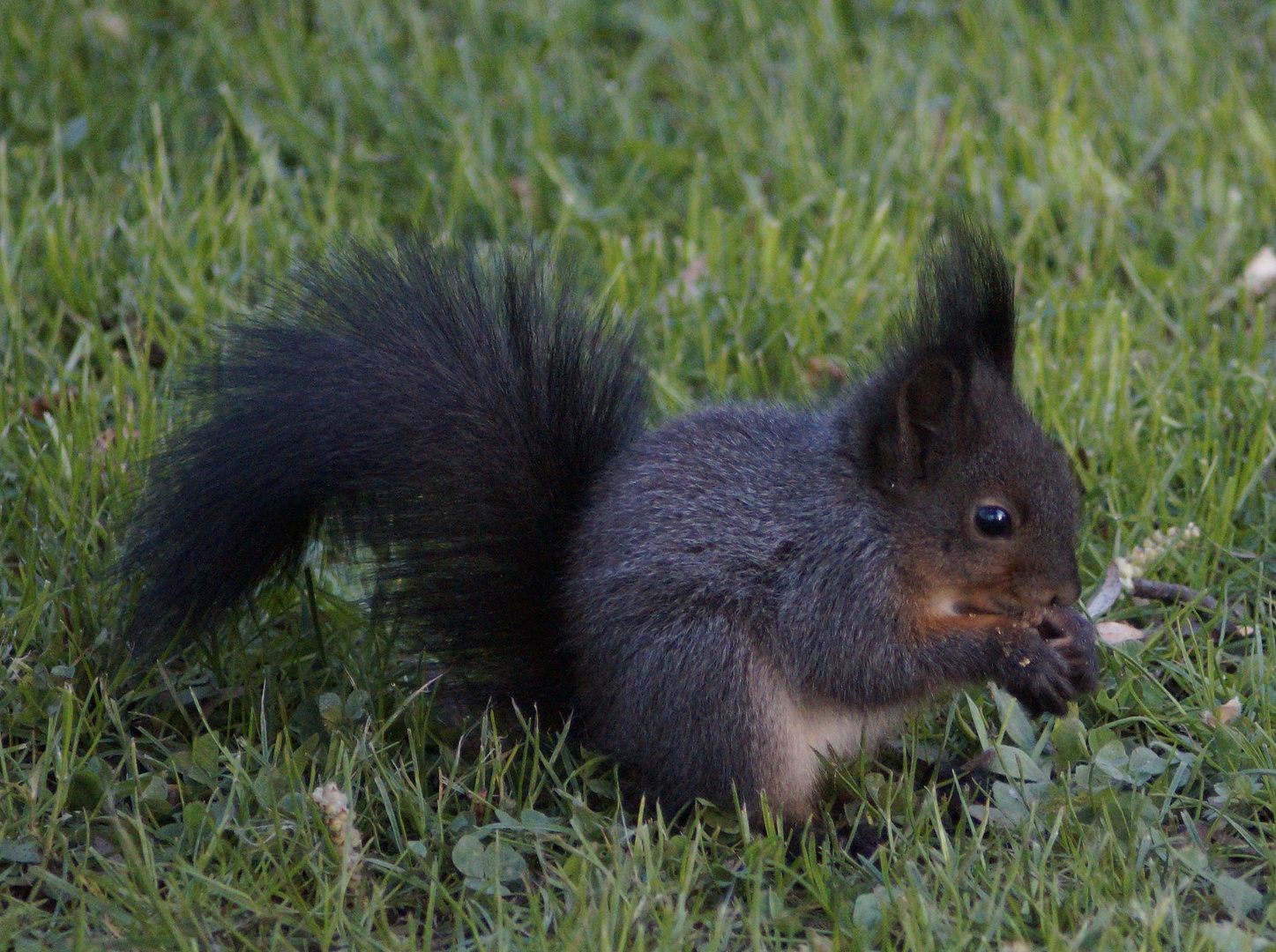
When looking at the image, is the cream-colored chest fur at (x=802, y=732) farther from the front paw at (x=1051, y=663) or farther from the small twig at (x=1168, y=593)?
the small twig at (x=1168, y=593)

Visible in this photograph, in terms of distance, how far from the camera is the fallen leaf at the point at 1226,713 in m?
2.20

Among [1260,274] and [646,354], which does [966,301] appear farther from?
[1260,274]

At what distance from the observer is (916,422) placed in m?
2.11

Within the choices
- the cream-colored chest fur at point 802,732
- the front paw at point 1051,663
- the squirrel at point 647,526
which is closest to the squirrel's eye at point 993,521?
the squirrel at point 647,526

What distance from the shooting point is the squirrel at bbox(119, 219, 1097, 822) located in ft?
6.81

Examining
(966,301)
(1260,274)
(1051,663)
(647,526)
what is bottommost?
(1051,663)

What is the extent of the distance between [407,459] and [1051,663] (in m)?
0.95

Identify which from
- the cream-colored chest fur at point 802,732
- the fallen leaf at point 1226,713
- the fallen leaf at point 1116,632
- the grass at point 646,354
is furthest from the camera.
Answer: the fallen leaf at point 1116,632

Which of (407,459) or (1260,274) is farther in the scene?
(1260,274)

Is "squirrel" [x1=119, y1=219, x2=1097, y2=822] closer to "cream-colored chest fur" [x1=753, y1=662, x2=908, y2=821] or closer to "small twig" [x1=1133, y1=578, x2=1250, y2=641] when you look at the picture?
"cream-colored chest fur" [x1=753, y1=662, x2=908, y2=821]

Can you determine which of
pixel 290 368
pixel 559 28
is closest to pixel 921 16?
pixel 559 28

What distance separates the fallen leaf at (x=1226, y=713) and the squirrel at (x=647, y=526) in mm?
201

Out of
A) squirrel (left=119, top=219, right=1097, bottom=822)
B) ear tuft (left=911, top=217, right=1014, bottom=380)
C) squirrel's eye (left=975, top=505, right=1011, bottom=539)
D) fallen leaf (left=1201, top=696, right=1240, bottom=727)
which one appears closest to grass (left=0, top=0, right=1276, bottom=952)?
fallen leaf (left=1201, top=696, right=1240, bottom=727)

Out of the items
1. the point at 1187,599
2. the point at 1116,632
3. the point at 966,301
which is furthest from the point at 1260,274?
the point at 966,301
